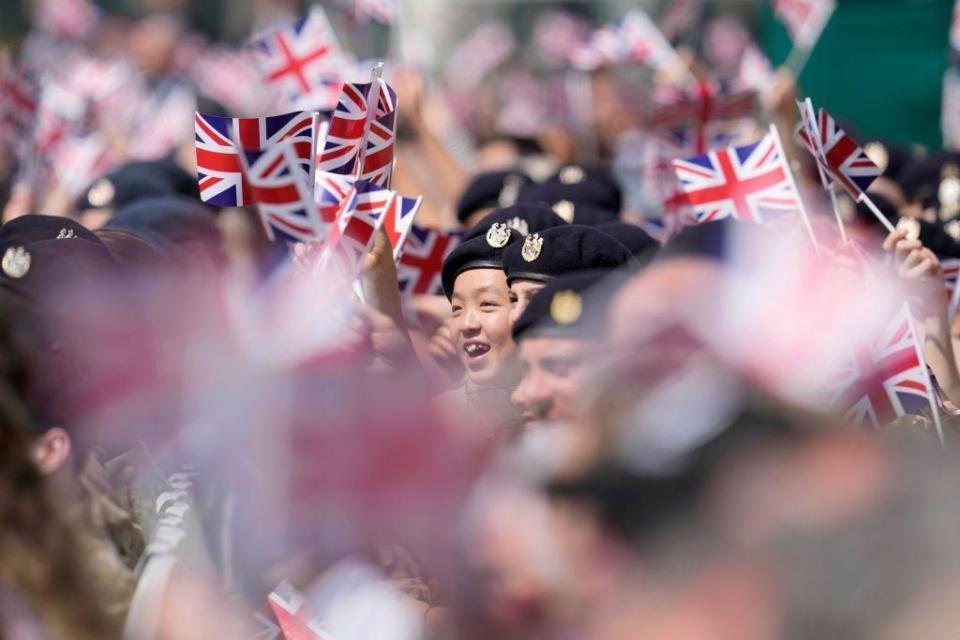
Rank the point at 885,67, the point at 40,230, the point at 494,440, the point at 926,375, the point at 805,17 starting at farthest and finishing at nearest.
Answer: the point at 885,67 → the point at 805,17 → the point at 40,230 → the point at 926,375 → the point at 494,440

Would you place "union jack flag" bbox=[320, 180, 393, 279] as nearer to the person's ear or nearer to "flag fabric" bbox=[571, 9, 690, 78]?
the person's ear

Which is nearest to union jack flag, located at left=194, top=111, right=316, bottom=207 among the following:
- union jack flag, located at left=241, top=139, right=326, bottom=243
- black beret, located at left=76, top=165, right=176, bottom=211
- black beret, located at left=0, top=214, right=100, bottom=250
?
union jack flag, located at left=241, top=139, right=326, bottom=243

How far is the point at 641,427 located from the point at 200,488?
111cm

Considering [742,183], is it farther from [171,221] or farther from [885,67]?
[885,67]

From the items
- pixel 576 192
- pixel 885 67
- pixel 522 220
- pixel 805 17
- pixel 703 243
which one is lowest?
pixel 885 67

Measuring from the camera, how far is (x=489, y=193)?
627 cm

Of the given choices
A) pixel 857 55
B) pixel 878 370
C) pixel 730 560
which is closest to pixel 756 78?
pixel 857 55

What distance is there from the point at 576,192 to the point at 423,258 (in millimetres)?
1064

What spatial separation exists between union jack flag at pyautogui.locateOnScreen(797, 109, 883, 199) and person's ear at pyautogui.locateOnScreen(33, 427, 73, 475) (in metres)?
2.57

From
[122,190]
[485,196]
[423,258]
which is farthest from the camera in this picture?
[485,196]

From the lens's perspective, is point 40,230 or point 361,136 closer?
point 40,230

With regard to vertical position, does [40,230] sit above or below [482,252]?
above

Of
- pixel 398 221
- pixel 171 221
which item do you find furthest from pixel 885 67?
pixel 398 221

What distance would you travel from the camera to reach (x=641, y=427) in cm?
213
